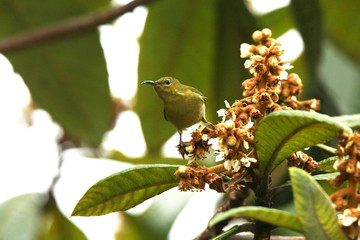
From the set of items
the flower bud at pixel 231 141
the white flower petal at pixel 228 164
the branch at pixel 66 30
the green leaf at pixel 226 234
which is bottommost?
the branch at pixel 66 30

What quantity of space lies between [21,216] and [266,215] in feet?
7.23

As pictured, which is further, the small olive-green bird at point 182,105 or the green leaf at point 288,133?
the small olive-green bird at point 182,105

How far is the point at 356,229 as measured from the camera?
1180 millimetres

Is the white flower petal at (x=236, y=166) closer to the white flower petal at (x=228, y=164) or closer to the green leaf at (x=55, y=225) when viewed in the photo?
the white flower petal at (x=228, y=164)

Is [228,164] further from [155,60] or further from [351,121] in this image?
[155,60]

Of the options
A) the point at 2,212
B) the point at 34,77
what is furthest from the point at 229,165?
the point at 34,77

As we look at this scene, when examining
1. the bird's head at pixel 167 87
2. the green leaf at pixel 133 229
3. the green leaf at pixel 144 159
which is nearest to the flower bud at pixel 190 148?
the bird's head at pixel 167 87

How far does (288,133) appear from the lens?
1337mm

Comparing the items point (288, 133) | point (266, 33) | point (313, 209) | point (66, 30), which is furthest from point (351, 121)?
point (66, 30)

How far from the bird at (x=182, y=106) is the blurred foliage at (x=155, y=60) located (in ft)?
1.39

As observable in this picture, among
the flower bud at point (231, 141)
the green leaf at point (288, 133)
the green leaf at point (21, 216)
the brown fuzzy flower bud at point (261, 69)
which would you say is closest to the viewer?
the green leaf at point (288, 133)

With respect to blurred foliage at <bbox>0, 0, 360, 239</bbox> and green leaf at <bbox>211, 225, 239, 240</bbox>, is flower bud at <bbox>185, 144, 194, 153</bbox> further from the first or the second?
blurred foliage at <bbox>0, 0, 360, 239</bbox>

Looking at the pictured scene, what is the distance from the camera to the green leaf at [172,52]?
337 centimetres

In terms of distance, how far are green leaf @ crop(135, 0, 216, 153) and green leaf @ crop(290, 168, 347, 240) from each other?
220cm
